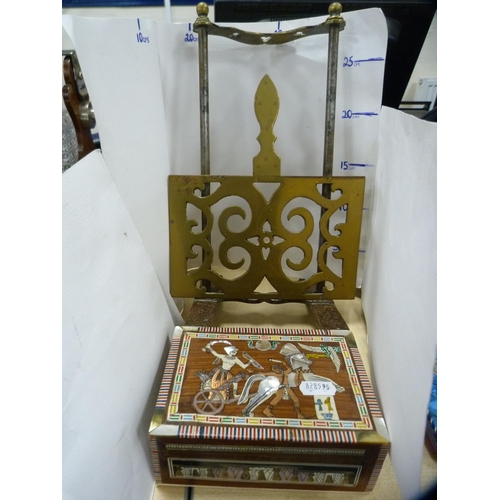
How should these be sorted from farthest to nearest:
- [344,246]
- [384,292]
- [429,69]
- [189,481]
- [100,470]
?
[429,69] < [344,246] < [384,292] < [189,481] < [100,470]

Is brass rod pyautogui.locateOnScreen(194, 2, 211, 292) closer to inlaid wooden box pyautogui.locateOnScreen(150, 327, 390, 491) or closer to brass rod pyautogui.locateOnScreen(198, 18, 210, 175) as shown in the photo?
brass rod pyautogui.locateOnScreen(198, 18, 210, 175)

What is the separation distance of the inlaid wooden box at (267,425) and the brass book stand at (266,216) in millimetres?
160

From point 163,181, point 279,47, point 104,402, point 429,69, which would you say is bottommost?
point 104,402

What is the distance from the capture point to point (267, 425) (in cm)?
48

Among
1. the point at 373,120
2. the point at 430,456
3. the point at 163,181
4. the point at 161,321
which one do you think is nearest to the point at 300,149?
the point at 373,120

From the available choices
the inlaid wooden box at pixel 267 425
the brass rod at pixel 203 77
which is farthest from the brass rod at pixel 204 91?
the inlaid wooden box at pixel 267 425

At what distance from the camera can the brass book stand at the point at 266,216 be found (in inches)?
27.0

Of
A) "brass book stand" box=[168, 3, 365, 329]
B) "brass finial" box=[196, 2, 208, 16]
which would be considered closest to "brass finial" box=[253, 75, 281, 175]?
"brass book stand" box=[168, 3, 365, 329]

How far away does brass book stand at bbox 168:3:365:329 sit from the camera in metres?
0.68

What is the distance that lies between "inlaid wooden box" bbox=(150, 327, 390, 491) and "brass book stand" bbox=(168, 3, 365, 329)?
0.16m

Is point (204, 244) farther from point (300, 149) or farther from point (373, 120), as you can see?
point (373, 120)

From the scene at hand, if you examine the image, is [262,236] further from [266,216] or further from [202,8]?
[202,8]

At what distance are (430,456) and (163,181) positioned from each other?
0.60m

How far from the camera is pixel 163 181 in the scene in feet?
2.48
